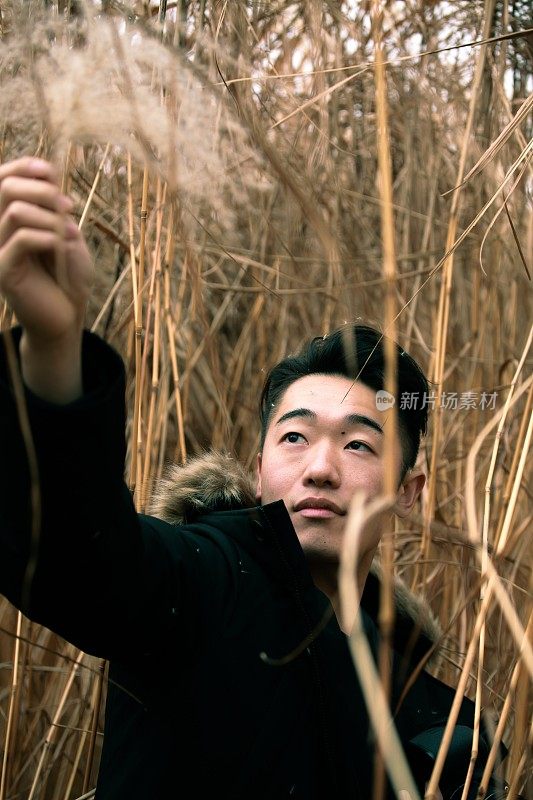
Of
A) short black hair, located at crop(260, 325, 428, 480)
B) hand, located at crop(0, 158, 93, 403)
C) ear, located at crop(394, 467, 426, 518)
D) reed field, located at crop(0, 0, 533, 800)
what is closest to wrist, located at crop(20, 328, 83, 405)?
hand, located at crop(0, 158, 93, 403)

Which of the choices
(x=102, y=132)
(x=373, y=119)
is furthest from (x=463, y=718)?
(x=373, y=119)

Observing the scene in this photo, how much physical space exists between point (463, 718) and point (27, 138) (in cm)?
87

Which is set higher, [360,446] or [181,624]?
[360,446]

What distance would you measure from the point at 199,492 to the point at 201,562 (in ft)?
0.71

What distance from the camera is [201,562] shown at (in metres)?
0.89

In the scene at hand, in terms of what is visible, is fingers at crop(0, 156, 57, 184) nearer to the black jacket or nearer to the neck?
the black jacket

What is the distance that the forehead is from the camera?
113 cm

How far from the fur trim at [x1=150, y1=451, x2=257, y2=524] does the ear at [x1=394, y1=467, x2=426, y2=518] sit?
0.76 feet

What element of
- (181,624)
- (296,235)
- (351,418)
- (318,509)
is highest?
(296,235)

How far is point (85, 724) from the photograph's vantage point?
1384 mm

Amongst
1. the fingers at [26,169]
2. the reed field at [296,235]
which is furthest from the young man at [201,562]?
the reed field at [296,235]

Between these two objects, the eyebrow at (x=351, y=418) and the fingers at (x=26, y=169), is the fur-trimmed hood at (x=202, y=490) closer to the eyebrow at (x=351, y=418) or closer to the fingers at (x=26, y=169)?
the eyebrow at (x=351, y=418)

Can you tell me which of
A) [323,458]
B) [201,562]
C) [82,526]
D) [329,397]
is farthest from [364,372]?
[82,526]

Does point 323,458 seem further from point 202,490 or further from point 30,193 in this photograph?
point 30,193
